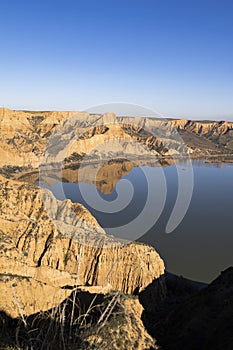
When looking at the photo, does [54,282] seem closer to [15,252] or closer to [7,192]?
[15,252]

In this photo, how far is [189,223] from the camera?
49.3m

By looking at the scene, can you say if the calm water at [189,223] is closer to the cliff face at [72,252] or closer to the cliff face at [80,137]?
the cliff face at [72,252]

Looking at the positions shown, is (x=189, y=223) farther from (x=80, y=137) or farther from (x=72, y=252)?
(x=80, y=137)

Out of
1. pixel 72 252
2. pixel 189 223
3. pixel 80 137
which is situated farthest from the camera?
pixel 80 137

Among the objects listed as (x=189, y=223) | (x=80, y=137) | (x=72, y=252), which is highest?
(x=80, y=137)

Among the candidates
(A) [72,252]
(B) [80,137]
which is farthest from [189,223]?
(B) [80,137]

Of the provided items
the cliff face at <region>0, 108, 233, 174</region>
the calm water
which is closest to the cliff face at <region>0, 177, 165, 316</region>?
the calm water

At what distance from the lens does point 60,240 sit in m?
27.8

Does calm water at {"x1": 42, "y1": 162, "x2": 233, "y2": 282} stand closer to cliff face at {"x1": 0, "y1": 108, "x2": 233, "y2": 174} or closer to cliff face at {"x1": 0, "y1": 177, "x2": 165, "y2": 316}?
cliff face at {"x1": 0, "y1": 177, "x2": 165, "y2": 316}

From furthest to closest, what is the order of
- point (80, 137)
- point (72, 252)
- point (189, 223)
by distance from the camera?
point (80, 137) → point (189, 223) → point (72, 252)

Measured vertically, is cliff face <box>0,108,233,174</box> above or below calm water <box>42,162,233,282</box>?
above

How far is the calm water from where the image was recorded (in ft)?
117

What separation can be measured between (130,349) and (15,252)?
11795mm

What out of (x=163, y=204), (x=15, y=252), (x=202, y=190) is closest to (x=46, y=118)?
(x=202, y=190)
